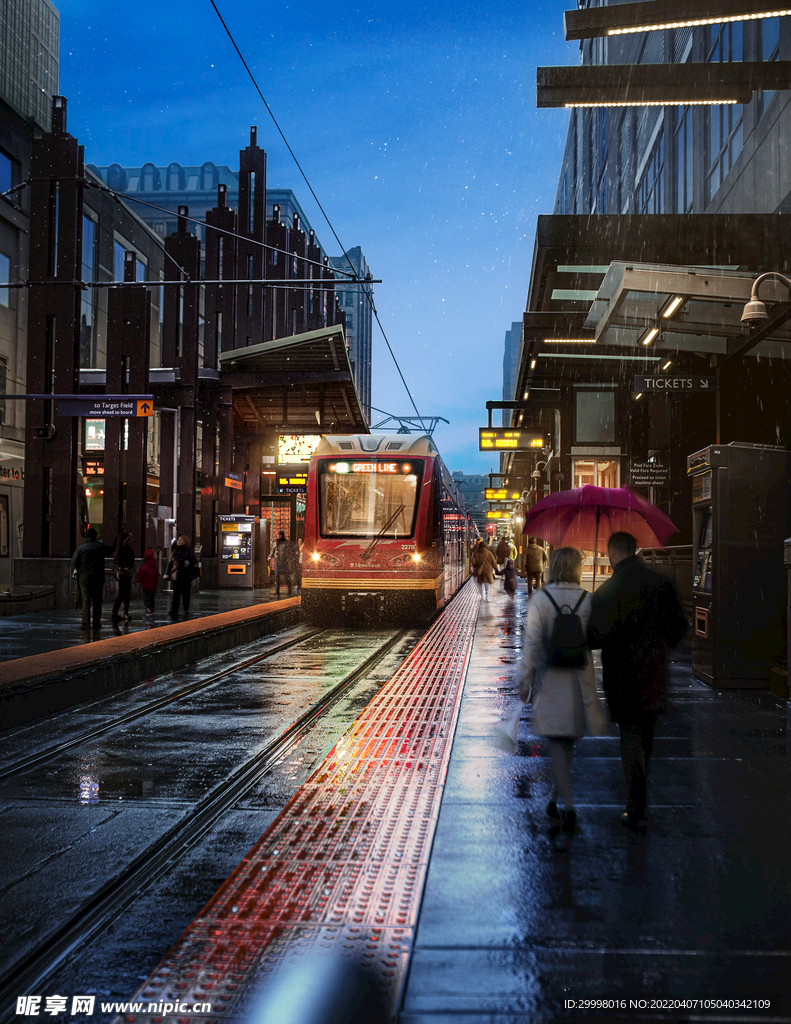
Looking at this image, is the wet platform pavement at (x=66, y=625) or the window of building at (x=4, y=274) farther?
the window of building at (x=4, y=274)

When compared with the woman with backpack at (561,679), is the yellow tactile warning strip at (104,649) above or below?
below

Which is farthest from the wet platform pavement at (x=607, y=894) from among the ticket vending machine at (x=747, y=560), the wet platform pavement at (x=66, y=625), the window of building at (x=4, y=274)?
the window of building at (x=4, y=274)

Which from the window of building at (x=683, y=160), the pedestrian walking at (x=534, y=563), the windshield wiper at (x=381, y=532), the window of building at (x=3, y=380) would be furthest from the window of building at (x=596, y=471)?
the window of building at (x=3, y=380)

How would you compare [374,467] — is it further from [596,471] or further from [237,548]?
[237,548]

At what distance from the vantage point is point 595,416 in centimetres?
2473

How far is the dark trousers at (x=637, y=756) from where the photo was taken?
4.82 metres

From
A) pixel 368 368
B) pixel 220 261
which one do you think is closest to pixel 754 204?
pixel 220 261

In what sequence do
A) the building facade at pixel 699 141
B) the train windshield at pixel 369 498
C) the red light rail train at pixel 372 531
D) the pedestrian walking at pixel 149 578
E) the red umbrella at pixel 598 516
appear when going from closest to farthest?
the red umbrella at pixel 598 516 → the building facade at pixel 699 141 → the red light rail train at pixel 372 531 → the train windshield at pixel 369 498 → the pedestrian walking at pixel 149 578

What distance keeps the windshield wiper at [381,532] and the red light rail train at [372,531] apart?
0.02 metres

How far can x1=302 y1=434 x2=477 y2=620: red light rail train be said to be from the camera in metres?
16.5

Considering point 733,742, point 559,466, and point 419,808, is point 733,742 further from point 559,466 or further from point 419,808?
point 559,466

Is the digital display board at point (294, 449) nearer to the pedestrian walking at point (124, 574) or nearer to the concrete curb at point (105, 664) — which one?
the pedestrian walking at point (124, 574)

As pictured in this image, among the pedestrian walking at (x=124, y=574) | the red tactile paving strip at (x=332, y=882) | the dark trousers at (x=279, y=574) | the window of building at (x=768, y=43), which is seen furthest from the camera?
the dark trousers at (x=279, y=574)

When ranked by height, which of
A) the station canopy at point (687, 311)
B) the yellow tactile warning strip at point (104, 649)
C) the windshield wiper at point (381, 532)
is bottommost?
the yellow tactile warning strip at point (104, 649)
